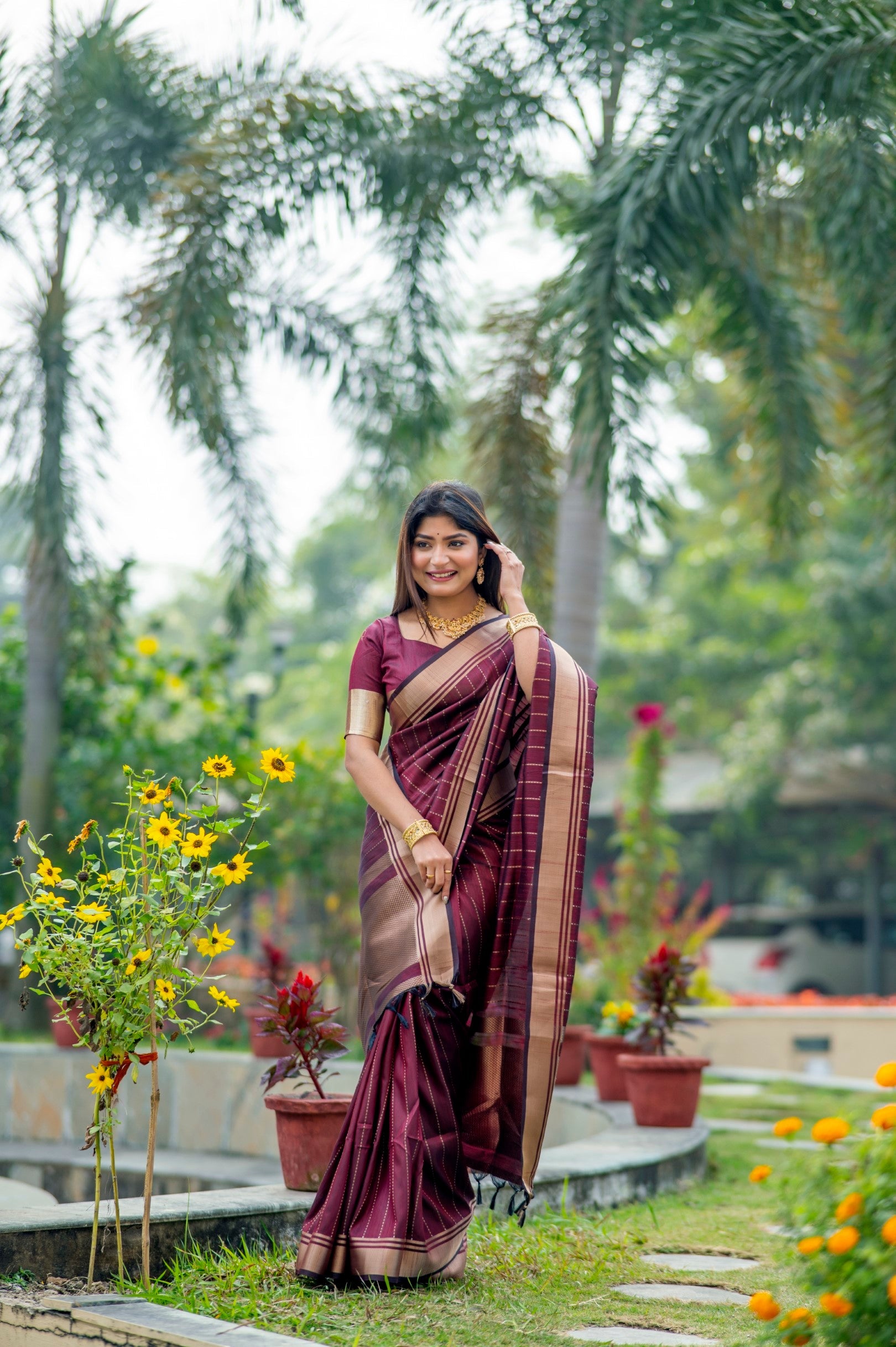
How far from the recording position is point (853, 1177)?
6.57ft

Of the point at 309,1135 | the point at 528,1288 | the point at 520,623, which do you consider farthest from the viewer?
the point at 309,1135

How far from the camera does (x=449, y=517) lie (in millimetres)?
3383

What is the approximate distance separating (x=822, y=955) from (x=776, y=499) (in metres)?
10.1

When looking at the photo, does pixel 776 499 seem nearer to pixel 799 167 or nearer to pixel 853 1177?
pixel 799 167

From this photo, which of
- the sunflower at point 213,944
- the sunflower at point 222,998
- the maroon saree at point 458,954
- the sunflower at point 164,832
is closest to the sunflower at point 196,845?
the sunflower at point 164,832

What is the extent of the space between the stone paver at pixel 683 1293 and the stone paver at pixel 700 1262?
148 mm

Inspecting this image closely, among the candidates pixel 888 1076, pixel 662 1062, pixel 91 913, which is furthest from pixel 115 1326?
pixel 662 1062

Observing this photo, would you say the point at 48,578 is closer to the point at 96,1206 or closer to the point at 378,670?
the point at 378,670

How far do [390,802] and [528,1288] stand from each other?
1.12 m

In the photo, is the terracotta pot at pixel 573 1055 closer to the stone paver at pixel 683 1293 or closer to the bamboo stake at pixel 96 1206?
the stone paver at pixel 683 1293

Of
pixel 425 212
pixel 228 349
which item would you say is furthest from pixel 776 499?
pixel 228 349

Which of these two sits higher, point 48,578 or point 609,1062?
point 48,578

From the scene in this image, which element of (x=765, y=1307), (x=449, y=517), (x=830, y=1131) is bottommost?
(x=765, y=1307)

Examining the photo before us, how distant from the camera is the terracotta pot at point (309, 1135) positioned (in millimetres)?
3564
